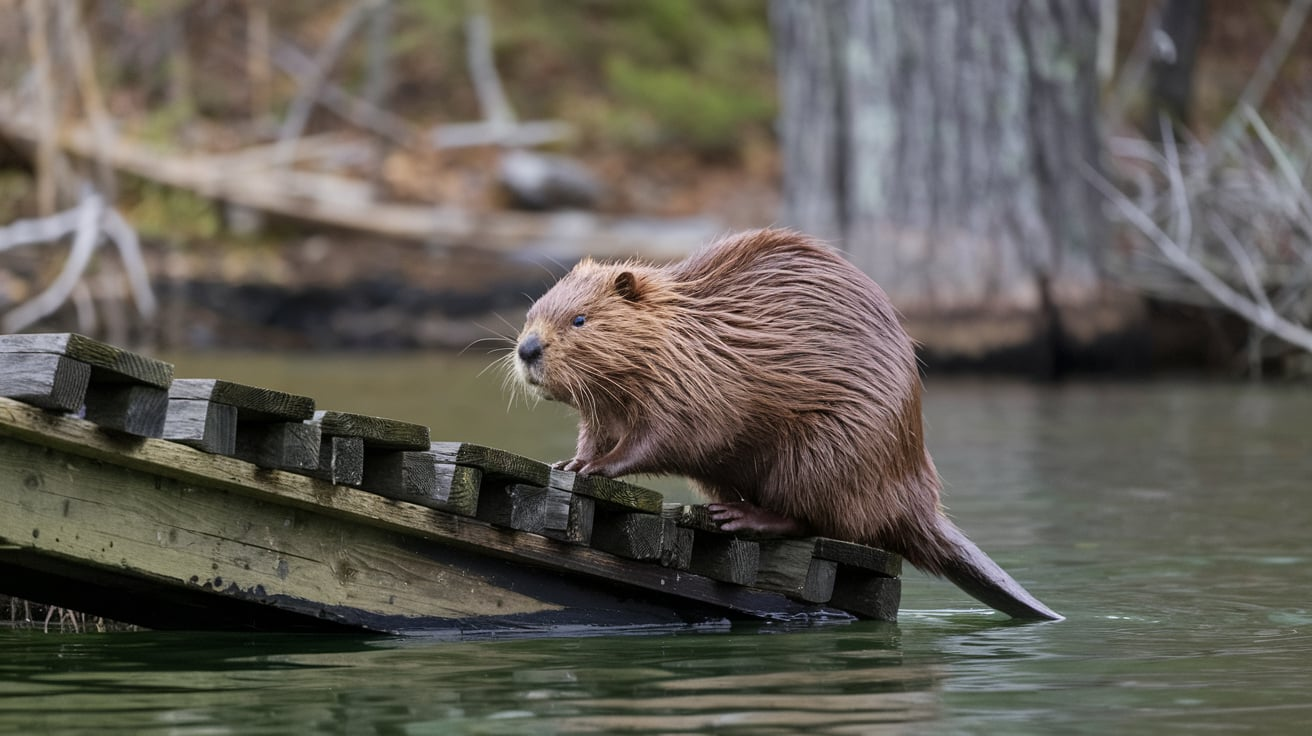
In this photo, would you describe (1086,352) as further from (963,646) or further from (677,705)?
(677,705)

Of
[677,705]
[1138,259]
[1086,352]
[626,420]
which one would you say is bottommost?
[677,705]

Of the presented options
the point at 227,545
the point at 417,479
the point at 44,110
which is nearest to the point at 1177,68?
the point at 44,110

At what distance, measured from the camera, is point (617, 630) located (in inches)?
181

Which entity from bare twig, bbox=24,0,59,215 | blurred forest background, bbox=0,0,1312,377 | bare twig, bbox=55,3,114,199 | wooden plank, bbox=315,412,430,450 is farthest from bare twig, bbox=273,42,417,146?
wooden plank, bbox=315,412,430,450

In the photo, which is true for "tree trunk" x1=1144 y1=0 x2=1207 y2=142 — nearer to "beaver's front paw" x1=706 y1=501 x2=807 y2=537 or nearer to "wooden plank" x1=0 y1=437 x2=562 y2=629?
"beaver's front paw" x1=706 y1=501 x2=807 y2=537

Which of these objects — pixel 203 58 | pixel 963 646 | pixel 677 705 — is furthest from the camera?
pixel 203 58

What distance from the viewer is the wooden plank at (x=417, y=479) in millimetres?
4176

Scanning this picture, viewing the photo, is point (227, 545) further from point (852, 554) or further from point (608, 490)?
point (852, 554)

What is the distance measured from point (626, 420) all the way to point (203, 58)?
17.5 metres

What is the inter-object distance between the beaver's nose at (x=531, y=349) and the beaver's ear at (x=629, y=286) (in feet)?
0.91

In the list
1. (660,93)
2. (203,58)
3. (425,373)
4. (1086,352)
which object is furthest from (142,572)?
(203,58)

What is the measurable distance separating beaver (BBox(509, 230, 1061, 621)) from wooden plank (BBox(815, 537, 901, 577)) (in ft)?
0.13

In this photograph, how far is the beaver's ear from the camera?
4.69 meters

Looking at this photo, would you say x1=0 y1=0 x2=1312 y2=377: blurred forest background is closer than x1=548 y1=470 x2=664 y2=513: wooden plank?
No
